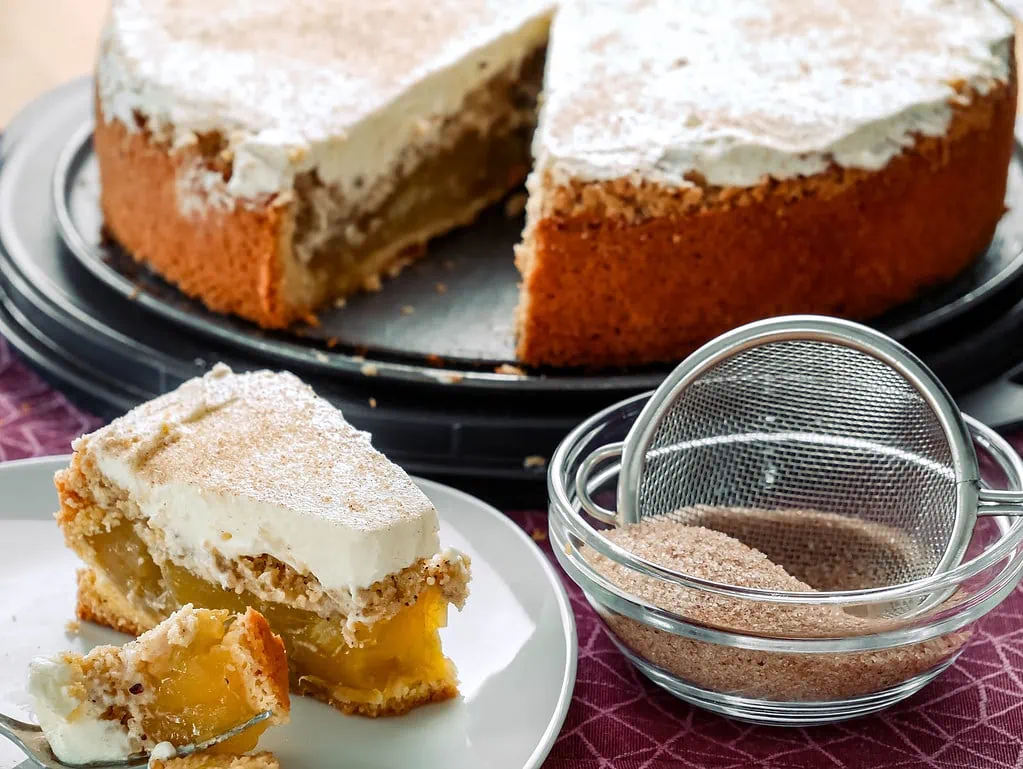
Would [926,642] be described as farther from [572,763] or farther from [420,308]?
[420,308]

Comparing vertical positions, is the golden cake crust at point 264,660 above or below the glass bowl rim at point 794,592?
below

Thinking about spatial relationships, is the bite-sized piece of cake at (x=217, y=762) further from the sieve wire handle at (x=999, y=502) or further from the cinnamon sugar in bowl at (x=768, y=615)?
the sieve wire handle at (x=999, y=502)

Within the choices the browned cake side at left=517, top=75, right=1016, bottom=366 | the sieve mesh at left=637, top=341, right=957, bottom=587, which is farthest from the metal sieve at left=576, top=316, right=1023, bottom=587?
the browned cake side at left=517, top=75, right=1016, bottom=366

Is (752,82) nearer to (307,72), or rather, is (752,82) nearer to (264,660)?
(307,72)

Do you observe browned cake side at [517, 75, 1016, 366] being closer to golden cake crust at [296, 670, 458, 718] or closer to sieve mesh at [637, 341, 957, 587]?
sieve mesh at [637, 341, 957, 587]

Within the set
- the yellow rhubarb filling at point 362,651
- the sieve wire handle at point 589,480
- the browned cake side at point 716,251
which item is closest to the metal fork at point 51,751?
the yellow rhubarb filling at point 362,651

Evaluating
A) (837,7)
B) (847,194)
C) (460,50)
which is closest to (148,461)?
(847,194)

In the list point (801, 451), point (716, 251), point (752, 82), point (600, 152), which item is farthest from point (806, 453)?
point (752, 82)

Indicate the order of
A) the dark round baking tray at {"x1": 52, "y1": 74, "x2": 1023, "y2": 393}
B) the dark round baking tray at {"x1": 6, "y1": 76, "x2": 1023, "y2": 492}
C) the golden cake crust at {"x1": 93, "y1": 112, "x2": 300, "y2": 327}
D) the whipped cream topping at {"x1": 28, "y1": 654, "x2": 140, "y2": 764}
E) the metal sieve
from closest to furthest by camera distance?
1. the whipped cream topping at {"x1": 28, "y1": 654, "x2": 140, "y2": 764}
2. the metal sieve
3. the dark round baking tray at {"x1": 6, "y1": 76, "x2": 1023, "y2": 492}
4. the dark round baking tray at {"x1": 52, "y1": 74, "x2": 1023, "y2": 393}
5. the golden cake crust at {"x1": 93, "y1": 112, "x2": 300, "y2": 327}

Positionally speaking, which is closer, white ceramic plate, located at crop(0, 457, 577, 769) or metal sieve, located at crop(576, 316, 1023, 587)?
white ceramic plate, located at crop(0, 457, 577, 769)
